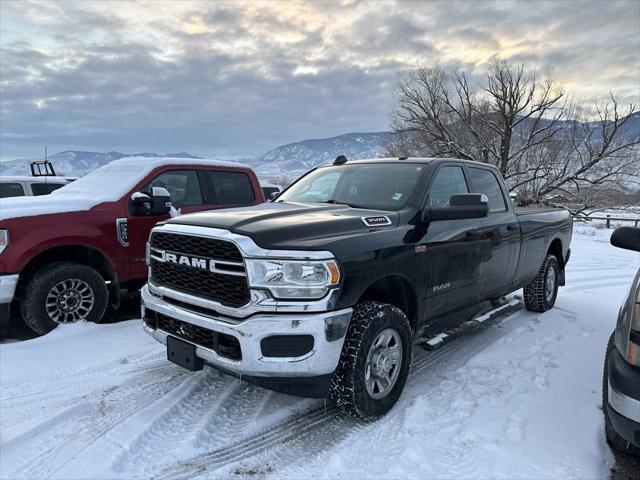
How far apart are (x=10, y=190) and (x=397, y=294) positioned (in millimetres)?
8957

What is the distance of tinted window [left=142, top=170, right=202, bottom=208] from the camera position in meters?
5.91

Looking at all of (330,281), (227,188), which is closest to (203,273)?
(330,281)

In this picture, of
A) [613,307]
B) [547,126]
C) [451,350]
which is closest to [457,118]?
[547,126]

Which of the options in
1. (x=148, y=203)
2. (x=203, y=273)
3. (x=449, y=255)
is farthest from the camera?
(x=148, y=203)

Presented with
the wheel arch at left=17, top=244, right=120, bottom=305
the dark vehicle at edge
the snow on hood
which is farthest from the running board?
the snow on hood

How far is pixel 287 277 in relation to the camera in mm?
2717

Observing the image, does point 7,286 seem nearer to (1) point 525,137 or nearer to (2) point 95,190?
(2) point 95,190

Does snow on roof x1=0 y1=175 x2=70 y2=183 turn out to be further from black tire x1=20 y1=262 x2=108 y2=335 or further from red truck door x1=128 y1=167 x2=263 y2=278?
black tire x1=20 y1=262 x2=108 y2=335

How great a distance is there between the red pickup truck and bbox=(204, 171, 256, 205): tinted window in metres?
0.04

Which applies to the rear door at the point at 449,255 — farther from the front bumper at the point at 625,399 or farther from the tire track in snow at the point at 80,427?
the tire track in snow at the point at 80,427

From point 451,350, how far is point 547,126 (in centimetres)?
2652

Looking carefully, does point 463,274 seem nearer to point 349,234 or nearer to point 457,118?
point 349,234

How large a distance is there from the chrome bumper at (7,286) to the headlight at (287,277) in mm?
3072

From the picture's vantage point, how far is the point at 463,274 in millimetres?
4043
